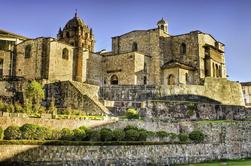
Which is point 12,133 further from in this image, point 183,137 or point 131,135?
point 183,137

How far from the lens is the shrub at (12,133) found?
2023 cm

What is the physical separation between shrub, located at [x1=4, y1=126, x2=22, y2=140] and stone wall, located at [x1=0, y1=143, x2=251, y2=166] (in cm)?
75

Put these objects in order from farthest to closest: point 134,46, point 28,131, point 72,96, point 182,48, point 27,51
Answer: point 134,46, point 182,48, point 27,51, point 72,96, point 28,131

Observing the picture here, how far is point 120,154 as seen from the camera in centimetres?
2367

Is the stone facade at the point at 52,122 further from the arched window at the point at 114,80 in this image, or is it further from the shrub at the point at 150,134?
the arched window at the point at 114,80

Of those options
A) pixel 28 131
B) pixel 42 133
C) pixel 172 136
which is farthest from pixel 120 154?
pixel 28 131

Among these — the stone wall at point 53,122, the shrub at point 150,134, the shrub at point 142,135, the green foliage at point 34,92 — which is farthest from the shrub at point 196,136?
the green foliage at point 34,92

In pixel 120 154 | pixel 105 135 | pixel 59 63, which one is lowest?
pixel 120 154

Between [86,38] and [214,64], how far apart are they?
745 inches

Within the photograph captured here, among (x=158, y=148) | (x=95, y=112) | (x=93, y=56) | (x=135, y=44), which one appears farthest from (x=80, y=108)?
(x=135, y=44)

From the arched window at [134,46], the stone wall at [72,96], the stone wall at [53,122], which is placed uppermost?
the arched window at [134,46]

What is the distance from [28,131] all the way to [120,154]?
20.1 ft

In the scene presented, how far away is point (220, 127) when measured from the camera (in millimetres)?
31391

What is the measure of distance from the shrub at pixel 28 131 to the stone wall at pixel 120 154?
0.78 meters
